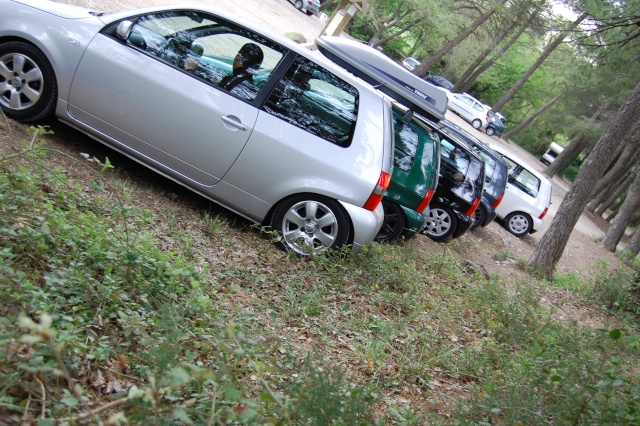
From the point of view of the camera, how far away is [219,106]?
20.8 ft

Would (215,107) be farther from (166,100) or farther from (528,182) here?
(528,182)

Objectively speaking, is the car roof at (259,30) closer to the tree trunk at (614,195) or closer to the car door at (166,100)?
the car door at (166,100)

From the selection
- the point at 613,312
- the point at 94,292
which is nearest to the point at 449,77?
the point at 613,312

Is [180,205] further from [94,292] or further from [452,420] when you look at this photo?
[452,420]

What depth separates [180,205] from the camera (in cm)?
673

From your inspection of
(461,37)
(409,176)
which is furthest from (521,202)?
(461,37)

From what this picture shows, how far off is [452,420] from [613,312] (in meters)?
6.75

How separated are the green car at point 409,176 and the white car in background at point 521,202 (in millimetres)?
9242

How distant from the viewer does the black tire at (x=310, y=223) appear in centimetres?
649

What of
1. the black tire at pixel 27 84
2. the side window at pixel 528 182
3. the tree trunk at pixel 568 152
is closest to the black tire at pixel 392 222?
the black tire at pixel 27 84

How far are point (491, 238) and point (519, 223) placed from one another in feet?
9.51

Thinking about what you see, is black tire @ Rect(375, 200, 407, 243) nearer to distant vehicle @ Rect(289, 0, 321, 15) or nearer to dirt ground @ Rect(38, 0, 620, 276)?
dirt ground @ Rect(38, 0, 620, 276)

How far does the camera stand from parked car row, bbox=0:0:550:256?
250 inches

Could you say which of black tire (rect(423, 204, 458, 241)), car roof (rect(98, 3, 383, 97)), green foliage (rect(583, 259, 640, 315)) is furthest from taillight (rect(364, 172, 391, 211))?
black tire (rect(423, 204, 458, 241))
